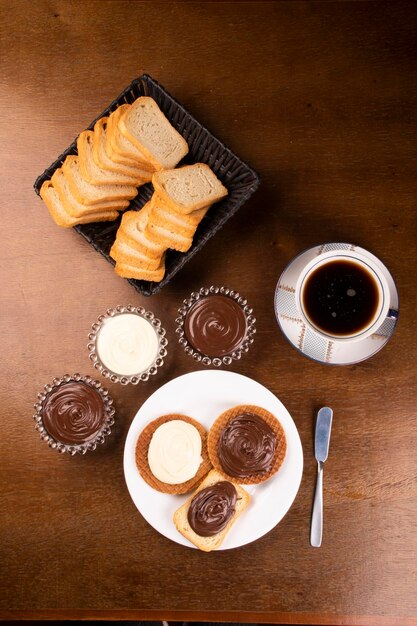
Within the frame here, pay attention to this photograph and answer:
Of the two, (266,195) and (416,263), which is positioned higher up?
(266,195)

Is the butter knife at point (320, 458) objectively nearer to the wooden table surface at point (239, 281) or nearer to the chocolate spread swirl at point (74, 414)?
the wooden table surface at point (239, 281)

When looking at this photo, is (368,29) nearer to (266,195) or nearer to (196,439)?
(266,195)

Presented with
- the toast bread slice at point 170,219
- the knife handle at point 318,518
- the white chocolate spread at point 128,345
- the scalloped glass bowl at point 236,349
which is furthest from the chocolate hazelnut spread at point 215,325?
the knife handle at point 318,518

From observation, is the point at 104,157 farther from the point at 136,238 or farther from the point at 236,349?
the point at 236,349

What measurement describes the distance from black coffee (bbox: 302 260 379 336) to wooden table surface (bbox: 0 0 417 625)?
14 cm

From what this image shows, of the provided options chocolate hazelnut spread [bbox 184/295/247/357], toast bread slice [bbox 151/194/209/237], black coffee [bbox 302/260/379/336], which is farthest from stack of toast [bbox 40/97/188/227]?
black coffee [bbox 302/260/379/336]

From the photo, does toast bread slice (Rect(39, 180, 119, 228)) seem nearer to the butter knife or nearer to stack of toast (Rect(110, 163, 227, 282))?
stack of toast (Rect(110, 163, 227, 282))

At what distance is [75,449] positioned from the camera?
5.97ft

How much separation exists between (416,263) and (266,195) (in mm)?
474

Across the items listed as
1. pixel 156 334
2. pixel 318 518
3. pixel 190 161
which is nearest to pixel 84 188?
pixel 190 161

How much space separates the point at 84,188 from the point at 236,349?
604 mm

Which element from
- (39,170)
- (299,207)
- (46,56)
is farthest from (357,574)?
(46,56)

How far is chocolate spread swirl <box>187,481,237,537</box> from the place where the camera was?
1.77 m

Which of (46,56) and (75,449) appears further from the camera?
(46,56)
